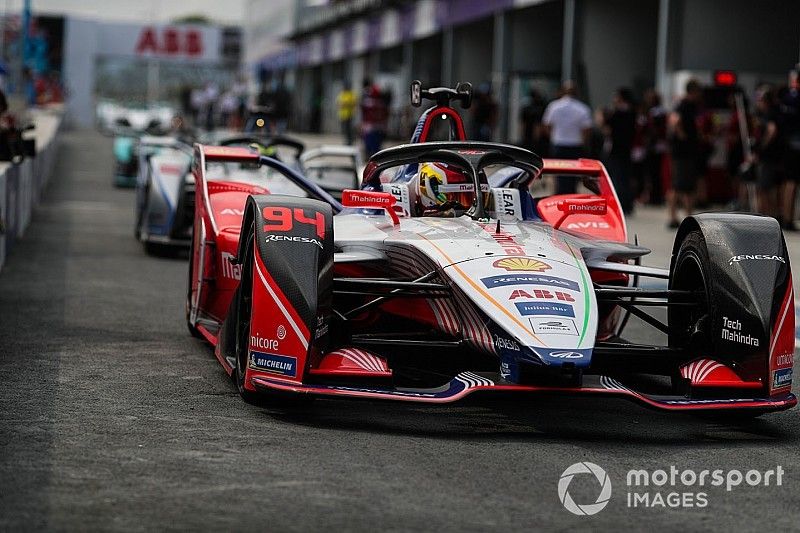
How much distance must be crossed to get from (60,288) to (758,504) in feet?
23.1

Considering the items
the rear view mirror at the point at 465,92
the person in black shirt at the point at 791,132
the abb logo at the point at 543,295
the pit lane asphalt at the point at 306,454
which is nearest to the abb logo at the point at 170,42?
the person in black shirt at the point at 791,132

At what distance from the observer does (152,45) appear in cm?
9338

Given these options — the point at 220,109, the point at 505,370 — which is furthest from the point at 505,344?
the point at 220,109

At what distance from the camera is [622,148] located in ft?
61.4

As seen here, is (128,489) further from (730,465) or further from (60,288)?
(60,288)

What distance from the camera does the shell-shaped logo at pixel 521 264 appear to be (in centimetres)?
608

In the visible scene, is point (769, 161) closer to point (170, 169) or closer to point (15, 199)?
point (170, 169)

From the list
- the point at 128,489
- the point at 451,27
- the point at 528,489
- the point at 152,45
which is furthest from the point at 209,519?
the point at 152,45

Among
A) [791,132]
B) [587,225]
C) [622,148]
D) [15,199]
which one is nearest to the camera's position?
[587,225]

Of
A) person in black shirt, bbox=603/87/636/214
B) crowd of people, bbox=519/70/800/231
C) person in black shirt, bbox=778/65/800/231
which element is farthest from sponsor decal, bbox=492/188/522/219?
person in black shirt, bbox=603/87/636/214

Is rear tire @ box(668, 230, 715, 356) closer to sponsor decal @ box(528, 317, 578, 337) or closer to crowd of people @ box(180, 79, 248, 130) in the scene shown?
sponsor decal @ box(528, 317, 578, 337)

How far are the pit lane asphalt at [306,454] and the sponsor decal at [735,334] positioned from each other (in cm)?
38

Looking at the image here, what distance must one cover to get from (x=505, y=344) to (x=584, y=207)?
2.48 meters

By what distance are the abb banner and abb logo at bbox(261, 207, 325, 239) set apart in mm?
88566
